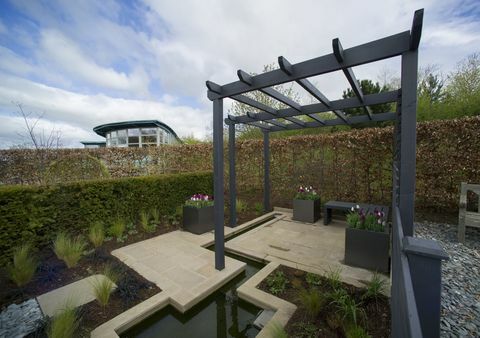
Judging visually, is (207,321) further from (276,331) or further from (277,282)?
(277,282)

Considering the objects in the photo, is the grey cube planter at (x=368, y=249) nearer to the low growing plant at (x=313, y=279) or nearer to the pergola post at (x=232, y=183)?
the low growing plant at (x=313, y=279)

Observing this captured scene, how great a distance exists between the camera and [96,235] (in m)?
3.40

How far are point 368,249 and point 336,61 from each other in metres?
2.45

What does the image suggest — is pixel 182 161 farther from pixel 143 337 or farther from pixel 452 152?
pixel 452 152

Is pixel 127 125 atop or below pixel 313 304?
atop

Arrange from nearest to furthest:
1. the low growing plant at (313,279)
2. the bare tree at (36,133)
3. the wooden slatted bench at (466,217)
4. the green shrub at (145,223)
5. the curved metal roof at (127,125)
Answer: the low growing plant at (313,279), the wooden slatted bench at (466,217), the green shrub at (145,223), the bare tree at (36,133), the curved metal roof at (127,125)

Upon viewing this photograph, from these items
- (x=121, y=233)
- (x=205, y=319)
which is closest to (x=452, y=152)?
(x=205, y=319)

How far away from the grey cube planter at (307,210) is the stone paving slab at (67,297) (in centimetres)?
402

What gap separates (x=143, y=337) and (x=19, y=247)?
2.40m

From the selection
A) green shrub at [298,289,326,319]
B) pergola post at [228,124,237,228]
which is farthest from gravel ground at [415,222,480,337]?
pergola post at [228,124,237,228]

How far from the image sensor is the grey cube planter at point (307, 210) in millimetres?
4781

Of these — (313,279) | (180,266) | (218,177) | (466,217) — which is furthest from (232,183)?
(466,217)

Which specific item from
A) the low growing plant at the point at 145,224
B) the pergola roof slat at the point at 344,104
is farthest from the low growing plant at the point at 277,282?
the low growing plant at the point at 145,224

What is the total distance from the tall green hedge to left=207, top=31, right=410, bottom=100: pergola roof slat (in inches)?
112
